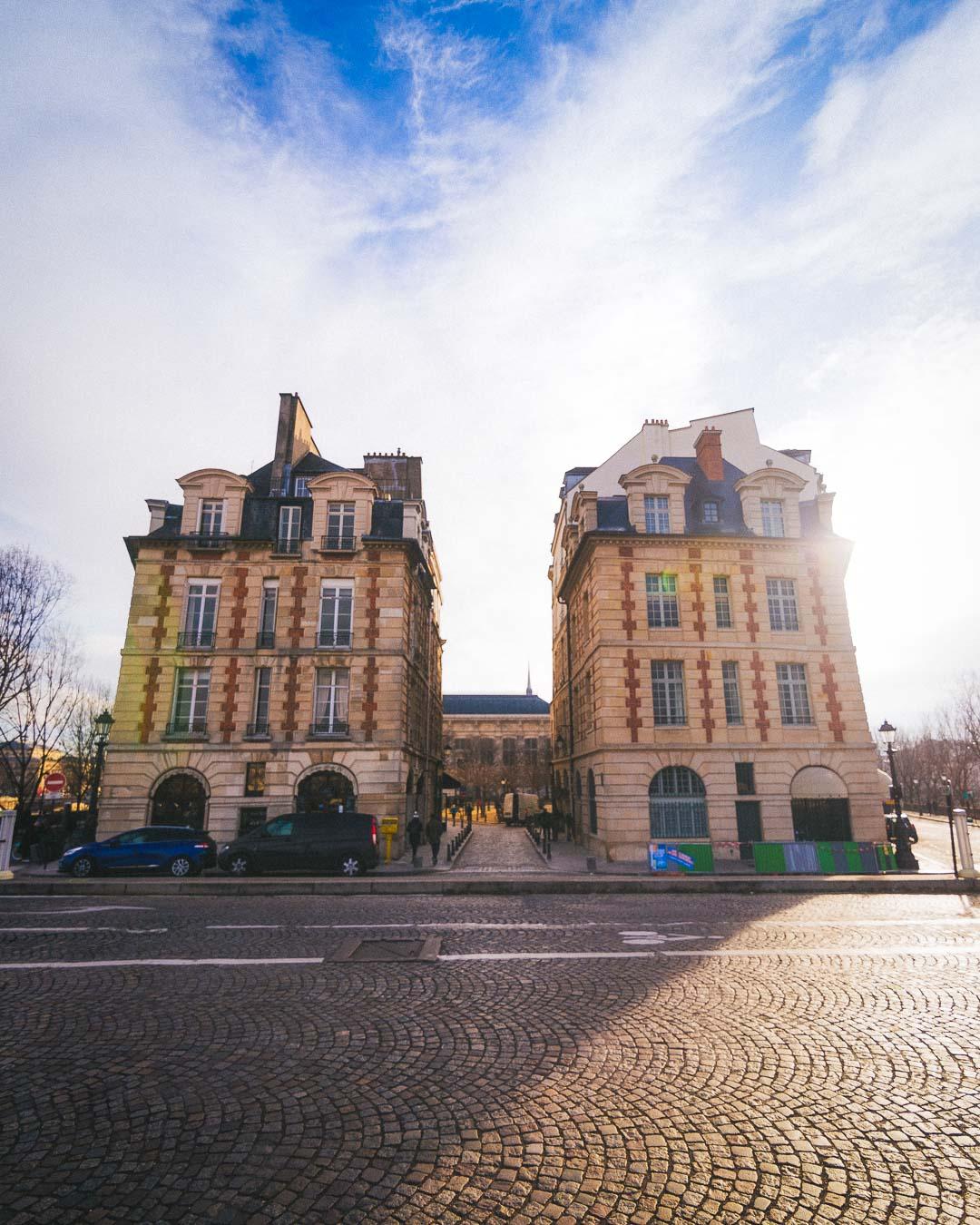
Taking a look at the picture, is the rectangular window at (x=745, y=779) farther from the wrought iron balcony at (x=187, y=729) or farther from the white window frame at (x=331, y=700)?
the wrought iron balcony at (x=187, y=729)

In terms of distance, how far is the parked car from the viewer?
59.3 feet

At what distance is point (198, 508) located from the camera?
25.2m

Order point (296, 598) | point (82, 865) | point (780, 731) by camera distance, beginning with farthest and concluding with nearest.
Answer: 1. point (296, 598)
2. point (780, 731)
3. point (82, 865)

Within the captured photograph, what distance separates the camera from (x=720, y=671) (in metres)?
22.8

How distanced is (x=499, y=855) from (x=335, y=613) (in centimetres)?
1134

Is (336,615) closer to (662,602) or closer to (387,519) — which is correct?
(387,519)

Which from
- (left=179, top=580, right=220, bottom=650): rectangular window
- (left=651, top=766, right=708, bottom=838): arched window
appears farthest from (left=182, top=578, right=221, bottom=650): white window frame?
(left=651, top=766, right=708, bottom=838): arched window

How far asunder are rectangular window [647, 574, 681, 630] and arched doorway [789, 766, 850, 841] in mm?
6995

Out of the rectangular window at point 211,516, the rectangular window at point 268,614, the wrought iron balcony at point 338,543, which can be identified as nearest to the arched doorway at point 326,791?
the rectangular window at point 268,614

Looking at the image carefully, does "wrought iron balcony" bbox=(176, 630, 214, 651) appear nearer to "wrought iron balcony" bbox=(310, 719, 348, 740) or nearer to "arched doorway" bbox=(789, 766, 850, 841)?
"wrought iron balcony" bbox=(310, 719, 348, 740)

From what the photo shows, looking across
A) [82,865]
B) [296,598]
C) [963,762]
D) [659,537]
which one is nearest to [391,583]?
[296,598]

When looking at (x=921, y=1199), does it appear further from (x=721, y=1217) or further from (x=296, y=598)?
(x=296, y=598)

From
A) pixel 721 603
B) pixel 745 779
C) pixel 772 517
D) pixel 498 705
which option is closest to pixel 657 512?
pixel 721 603

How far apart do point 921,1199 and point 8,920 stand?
45.6 ft
